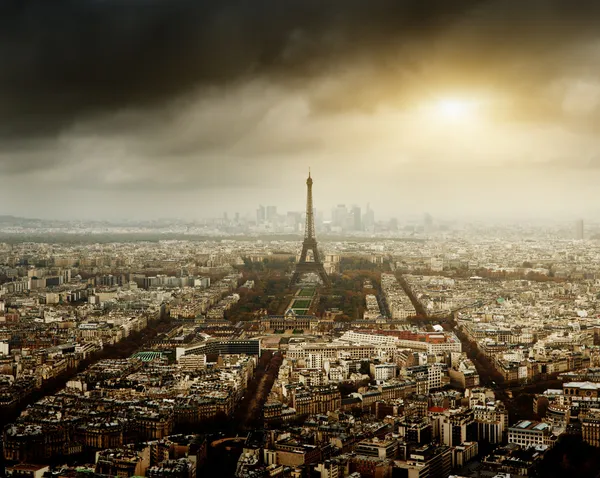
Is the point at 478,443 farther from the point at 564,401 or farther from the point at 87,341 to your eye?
the point at 87,341

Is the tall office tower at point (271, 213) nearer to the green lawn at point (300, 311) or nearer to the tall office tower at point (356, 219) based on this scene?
the tall office tower at point (356, 219)

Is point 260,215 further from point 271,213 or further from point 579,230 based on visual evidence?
point 579,230

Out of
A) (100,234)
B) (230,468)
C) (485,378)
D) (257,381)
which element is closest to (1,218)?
(100,234)

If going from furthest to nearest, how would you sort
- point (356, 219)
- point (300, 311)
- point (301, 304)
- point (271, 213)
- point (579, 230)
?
point (356, 219) → point (271, 213) → point (579, 230) → point (301, 304) → point (300, 311)

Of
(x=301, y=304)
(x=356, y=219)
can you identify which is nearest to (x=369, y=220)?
(x=356, y=219)

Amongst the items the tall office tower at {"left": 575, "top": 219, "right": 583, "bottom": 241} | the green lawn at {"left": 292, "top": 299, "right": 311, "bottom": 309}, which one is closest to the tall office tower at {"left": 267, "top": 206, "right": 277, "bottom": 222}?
the green lawn at {"left": 292, "top": 299, "right": 311, "bottom": 309}

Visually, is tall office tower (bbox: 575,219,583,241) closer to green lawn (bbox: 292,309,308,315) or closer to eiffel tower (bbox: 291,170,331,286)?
eiffel tower (bbox: 291,170,331,286)
